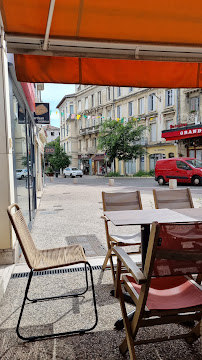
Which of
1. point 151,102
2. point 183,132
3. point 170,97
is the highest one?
point 151,102

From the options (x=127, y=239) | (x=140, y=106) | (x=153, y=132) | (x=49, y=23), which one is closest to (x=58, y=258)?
(x=127, y=239)

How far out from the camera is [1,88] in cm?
376

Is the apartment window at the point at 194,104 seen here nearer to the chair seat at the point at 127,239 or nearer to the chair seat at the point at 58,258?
the chair seat at the point at 127,239

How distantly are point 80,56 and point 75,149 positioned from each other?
169ft

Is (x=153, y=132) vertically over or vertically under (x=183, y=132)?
over

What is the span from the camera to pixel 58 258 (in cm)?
294

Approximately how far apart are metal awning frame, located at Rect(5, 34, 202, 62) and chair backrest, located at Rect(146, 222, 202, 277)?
252 cm

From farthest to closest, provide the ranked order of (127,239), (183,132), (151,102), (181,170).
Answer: (151,102)
(183,132)
(181,170)
(127,239)

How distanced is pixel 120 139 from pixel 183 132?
7.48m

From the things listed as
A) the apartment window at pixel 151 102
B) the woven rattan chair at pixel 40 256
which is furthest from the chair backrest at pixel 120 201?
the apartment window at pixel 151 102

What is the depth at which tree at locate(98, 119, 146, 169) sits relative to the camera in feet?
105

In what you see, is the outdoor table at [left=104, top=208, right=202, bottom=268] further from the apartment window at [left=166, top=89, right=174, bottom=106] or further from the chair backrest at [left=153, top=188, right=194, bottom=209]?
the apartment window at [left=166, top=89, right=174, bottom=106]

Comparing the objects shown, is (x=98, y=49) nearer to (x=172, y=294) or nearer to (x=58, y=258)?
(x=58, y=258)

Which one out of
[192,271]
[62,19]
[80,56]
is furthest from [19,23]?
[192,271]
